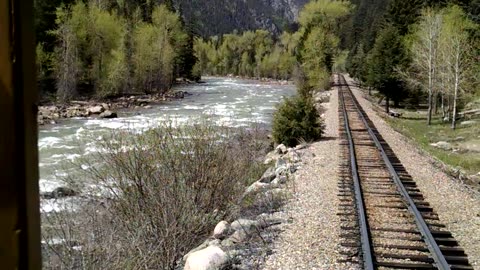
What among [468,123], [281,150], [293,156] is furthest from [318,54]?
[293,156]

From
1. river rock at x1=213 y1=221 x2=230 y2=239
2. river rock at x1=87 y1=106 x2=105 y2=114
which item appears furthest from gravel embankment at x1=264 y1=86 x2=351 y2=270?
river rock at x1=87 y1=106 x2=105 y2=114

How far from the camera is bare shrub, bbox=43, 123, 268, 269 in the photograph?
7023 mm

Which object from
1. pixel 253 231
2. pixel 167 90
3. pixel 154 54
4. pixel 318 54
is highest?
pixel 318 54

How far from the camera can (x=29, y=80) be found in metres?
0.91

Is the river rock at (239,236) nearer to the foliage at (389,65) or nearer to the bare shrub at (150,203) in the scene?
the bare shrub at (150,203)

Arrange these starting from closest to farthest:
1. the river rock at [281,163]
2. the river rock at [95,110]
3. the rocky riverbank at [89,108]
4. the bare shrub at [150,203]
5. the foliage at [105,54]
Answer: the bare shrub at [150,203] < the river rock at [281,163] < the rocky riverbank at [89,108] < the river rock at [95,110] < the foliage at [105,54]

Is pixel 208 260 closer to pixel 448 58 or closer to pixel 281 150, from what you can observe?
pixel 281 150

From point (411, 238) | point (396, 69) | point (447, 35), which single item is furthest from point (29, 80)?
point (396, 69)

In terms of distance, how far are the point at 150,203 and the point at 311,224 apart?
294 cm

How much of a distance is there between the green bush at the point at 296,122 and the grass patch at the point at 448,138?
210 inches

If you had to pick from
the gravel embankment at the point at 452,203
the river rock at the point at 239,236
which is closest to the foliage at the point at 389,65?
the gravel embankment at the point at 452,203

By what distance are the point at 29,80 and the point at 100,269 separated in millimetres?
6091

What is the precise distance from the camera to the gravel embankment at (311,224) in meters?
7.26

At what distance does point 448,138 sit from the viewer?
2703 cm
